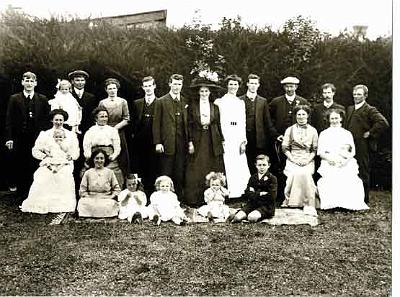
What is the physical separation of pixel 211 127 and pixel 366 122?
139cm

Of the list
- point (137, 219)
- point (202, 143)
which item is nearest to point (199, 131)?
point (202, 143)

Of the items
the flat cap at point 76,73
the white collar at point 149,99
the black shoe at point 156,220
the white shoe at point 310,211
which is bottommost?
the black shoe at point 156,220

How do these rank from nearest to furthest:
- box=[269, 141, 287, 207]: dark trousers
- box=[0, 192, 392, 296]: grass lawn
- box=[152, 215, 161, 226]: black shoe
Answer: box=[0, 192, 392, 296]: grass lawn, box=[152, 215, 161, 226]: black shoe, box=[269, 141, 287, 207]: dark trousers

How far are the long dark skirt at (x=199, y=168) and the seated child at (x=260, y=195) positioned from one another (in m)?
0.35

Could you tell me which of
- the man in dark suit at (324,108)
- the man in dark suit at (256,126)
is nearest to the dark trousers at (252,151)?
the man in dark suit at (256,126)

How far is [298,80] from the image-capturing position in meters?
5.17

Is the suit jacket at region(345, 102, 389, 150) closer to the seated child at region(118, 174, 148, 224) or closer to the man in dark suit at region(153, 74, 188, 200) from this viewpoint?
the man in dark suit at region(153, 74, 188, 200)

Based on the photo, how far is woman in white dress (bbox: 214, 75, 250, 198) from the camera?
17.4ft

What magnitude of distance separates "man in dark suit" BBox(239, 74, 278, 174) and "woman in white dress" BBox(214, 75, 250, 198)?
0.05m

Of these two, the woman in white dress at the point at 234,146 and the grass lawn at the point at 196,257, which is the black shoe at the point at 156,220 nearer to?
the grass lawn at the point at 196,257

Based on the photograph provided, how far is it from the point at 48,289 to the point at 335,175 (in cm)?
268

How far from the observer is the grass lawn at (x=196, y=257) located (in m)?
4.44

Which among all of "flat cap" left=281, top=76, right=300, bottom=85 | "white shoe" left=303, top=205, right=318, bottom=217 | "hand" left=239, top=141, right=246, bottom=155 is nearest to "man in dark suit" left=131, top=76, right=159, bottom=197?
"hand" left=239, top=141, right=246, bottom=155
